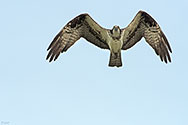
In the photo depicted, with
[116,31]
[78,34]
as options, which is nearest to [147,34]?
[116,31]

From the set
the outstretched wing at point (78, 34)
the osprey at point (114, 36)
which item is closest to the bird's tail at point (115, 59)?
the osprey at point (114, 36)

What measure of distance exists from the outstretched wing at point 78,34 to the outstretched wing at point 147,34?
0.76 meters

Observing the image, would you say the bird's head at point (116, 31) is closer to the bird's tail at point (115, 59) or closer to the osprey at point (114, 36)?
the osprey at point (114, 36)

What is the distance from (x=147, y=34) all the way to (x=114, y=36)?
132 cm

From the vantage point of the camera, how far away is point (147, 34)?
52.7ft

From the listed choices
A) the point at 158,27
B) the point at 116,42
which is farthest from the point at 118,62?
the point at 158,27

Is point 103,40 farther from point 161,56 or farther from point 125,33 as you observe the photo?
point 161,56

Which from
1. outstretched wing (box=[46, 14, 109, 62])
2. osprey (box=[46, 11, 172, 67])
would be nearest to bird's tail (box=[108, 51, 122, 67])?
osprey (box=[46, 11, 172, 67])

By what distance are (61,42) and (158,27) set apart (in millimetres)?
3192

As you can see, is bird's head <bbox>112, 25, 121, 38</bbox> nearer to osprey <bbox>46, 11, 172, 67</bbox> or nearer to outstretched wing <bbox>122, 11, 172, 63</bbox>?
osprey <bbox>46, 11, 172, 67</bbox>

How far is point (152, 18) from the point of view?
15.9 metres

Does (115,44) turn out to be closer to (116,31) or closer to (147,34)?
(116,31)

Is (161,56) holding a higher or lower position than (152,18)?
lower

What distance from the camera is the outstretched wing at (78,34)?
15.5 m
